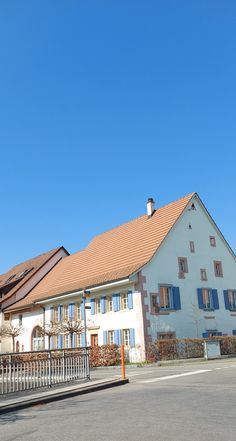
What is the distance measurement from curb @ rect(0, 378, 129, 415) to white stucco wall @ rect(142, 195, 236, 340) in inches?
509

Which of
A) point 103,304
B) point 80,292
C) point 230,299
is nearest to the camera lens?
point 103,304

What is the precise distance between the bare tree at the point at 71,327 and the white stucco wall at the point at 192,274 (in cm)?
599

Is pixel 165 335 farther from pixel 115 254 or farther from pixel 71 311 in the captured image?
pixel 71 311

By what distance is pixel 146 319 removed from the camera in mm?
26469

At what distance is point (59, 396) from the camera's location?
1191 centimetres

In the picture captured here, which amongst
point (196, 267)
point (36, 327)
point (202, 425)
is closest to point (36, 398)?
point (202, 425)

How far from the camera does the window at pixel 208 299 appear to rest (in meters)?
30.3

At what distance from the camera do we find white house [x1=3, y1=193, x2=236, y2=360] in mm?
27266

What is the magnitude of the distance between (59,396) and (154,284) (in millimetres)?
16365

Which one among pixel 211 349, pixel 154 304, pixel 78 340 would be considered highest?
pixel 154 304

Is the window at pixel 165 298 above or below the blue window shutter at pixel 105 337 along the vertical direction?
above

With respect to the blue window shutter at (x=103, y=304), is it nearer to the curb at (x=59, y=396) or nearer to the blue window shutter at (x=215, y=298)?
the blue window shutter at (x=215, y=298)

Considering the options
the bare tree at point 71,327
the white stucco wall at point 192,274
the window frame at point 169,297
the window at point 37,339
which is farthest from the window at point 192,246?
Result: the window at point 37,339

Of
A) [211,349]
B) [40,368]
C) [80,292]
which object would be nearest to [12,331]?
[80,292]
